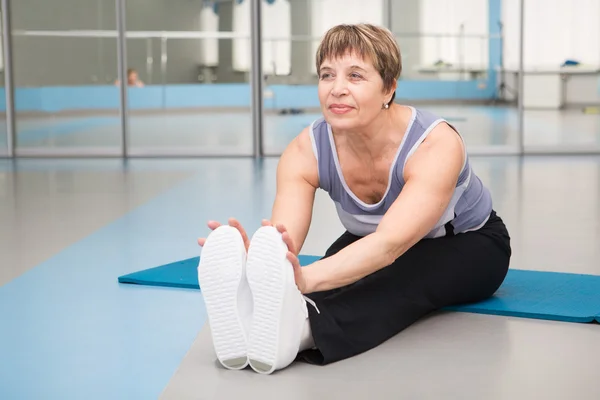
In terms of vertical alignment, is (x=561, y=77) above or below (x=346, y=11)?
below

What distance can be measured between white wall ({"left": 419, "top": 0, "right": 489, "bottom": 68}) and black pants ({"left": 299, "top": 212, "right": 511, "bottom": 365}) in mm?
5303

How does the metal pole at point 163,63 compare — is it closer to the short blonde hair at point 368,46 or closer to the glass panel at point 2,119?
the glass panel at point 2,119

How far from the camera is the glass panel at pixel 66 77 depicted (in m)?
7.96

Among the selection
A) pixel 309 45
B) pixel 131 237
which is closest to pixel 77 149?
pixel 309 45

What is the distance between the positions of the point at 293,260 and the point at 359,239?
0.47 meters

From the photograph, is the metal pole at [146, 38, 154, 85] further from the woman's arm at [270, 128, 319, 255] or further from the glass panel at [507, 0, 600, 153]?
the woman's arm at [270, 128, 319, 255]

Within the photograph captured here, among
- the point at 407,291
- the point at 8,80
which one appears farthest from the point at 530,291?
the point at 8,80

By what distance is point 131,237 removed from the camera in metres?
4.19

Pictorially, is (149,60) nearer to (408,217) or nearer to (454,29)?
(454,29)

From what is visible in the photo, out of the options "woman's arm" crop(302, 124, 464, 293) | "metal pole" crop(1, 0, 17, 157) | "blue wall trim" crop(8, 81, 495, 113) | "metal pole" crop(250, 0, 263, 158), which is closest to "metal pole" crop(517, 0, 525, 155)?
"blue wall trim" crop(8, 81, 495, 113)

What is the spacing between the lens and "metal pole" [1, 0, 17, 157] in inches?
317

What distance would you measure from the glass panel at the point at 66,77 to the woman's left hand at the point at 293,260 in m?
6.31

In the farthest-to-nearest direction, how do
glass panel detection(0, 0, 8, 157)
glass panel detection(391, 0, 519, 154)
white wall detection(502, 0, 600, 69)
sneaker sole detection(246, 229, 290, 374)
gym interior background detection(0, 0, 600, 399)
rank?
glass panel detection(0, 0, 8, 157) < glass panel detection(391, 0, 519, 154) < white wall detection(502, 0, 600, 69) < gym interior background detection(0, 0, 600, 399) < sneaker sole detection(246, 229, 290, 374)

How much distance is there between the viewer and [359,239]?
245 cm
